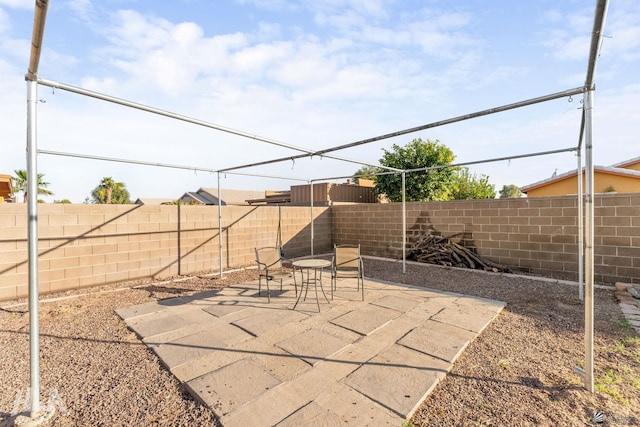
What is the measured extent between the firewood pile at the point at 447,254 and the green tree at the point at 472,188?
35.5 ft

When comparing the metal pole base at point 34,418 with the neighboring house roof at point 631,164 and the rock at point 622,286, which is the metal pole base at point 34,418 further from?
the neighboring house roof at point 631,164

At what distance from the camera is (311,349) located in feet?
8.55

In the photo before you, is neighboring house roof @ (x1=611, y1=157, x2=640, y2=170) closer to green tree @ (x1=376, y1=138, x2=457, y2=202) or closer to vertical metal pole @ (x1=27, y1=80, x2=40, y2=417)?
green tree @ (x1=376, y1=138, x2=457, y2=202)

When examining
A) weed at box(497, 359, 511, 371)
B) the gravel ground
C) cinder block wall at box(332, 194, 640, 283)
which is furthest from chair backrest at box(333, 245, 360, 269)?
cinder block wall at box(332, 194, 640, 283)

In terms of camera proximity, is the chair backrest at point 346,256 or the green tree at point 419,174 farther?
the green tree at point 419,174

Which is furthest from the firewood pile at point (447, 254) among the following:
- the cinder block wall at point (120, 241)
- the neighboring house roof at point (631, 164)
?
the neighboring house roof at point (631, 164)

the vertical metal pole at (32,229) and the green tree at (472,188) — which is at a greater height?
the green tree at (472,188)

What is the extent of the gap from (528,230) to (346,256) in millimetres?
3878

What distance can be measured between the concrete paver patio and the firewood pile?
2.26m

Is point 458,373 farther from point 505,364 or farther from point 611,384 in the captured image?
point 611,384

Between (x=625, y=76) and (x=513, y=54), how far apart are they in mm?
1170

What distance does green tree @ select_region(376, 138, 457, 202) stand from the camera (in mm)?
13102

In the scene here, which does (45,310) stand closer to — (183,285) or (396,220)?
(183,285)

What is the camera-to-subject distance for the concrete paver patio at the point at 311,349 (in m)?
1.85
